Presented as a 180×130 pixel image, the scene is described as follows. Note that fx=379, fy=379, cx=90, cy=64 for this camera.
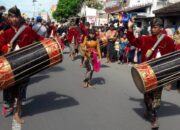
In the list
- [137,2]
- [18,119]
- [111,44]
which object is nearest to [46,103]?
[18,119]

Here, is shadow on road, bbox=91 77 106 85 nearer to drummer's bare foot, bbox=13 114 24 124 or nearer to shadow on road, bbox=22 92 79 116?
shadow on road, bbox=22 92 79 116

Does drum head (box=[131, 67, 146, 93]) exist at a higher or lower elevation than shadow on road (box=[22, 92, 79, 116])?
higher

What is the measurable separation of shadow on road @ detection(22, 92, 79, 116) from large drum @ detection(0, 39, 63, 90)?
108cm

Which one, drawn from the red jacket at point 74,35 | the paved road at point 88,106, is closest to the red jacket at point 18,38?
the paved road at point 88,106

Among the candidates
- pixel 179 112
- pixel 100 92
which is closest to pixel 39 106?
pixel 100 92

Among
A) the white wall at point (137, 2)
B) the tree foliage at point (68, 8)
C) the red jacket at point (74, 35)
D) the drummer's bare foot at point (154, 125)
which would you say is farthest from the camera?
the tree foliage at point (68, 8)

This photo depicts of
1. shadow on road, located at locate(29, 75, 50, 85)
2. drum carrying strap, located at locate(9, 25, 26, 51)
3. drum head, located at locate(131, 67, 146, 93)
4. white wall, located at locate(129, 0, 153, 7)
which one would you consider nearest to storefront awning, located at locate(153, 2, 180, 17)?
white wall, located at locate(129, 0, 153, 7)

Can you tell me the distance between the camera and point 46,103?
7.64 meters

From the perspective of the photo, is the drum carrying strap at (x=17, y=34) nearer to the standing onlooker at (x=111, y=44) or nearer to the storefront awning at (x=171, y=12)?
the standing onlooker at (x=111, y=44)

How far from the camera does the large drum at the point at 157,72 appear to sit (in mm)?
5852

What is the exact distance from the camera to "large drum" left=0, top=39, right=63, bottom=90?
5.83m

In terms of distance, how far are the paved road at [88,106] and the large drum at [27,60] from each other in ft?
2.70

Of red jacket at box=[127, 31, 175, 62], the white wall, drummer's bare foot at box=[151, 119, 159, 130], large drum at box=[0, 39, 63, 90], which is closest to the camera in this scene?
large drum at box=[0, 39, 63, 90]

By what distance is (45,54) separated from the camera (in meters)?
6.27
